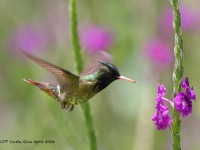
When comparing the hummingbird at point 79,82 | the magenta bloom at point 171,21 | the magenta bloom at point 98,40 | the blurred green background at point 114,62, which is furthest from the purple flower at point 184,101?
the magenta bloom at point 171,21

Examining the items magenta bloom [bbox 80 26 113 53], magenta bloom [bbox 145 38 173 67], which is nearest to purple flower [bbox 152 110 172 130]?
magenta bloom [bbox 80 26 113 53]

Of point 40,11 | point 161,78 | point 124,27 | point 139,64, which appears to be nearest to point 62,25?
point 40,11

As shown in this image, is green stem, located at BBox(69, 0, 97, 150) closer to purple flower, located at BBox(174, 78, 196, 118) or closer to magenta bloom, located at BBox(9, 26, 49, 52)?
purple flower, located at BBox(174, 78, 196, 118)

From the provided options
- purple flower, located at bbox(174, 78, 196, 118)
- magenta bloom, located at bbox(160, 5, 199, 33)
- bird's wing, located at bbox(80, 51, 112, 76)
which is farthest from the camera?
magenta bloom, located at bbox(160, 5, 199, 33)

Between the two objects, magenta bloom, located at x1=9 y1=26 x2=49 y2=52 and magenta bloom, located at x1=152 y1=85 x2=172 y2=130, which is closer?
magenta bloom, located at x1=152 y1=85 x2=172 y2=130

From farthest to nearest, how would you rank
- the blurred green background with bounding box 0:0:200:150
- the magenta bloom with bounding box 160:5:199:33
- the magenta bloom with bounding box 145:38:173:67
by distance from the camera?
the magenta bloom with bounding box 160:5:199:33
the magenta bloom with bounding box 145:38:173:67
the blurred green background with bounding box 0:0:200:150
